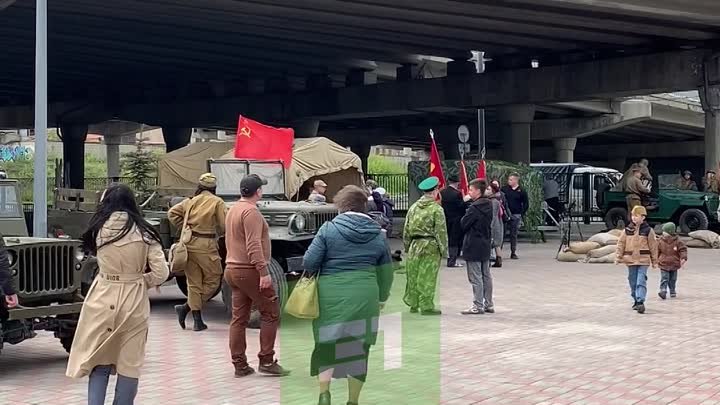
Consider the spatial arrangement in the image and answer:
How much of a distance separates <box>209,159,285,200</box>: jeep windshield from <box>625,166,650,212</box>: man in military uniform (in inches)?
622

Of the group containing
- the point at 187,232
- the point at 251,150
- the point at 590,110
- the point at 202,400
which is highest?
the point at 590,110

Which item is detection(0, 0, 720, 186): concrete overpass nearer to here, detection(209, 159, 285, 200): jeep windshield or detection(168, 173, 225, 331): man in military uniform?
detection(209, 159, 285, 200): jeep windshield

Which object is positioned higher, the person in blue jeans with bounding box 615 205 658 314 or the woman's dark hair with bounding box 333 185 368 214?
the woman's dark hair with bounding box 333 185 368 214

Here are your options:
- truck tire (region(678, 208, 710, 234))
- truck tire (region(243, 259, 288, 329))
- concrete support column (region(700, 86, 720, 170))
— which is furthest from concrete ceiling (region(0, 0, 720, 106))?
truck tire (region(243, 259, 288, 329))

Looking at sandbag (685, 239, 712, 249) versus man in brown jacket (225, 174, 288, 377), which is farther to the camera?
sandbag (685, 239, 712, 249)

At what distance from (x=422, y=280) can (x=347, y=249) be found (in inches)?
210

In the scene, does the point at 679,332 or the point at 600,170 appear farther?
the point at 600,170

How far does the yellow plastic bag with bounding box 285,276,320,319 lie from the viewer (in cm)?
672

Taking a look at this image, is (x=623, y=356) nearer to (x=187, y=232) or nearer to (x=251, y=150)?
(x=187, y=232)

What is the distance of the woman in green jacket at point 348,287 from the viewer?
22.0ft

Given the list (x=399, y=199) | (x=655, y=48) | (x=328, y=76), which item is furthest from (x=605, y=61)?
(x=399, y=199)

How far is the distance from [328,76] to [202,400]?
32.6m

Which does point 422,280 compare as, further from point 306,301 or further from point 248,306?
point 306,301

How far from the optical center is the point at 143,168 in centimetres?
1536
